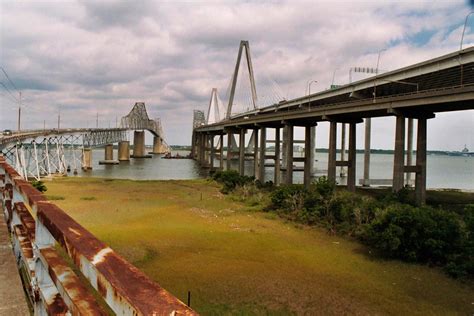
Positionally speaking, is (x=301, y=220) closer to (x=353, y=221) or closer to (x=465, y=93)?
(x=353, y=221)

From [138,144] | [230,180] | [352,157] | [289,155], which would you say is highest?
[138,144]

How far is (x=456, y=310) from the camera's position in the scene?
12516 millimetres

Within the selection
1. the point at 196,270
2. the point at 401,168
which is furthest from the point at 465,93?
the point at 196,270

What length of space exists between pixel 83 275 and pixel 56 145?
73.6m

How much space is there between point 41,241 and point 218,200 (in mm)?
32203

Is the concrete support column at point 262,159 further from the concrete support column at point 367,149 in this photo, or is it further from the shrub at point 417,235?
the shrub at point 417,235

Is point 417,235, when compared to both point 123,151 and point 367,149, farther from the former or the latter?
point 123,151

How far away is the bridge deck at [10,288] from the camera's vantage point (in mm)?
3257

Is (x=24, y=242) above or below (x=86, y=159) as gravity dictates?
above

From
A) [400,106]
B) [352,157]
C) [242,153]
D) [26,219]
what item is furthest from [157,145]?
[26,219]

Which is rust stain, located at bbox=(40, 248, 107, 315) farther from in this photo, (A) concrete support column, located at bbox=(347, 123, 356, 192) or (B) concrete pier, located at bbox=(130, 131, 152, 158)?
(B) concrete pier, located at bbox=(130, 131, 152, 158)

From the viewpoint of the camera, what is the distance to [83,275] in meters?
2.20

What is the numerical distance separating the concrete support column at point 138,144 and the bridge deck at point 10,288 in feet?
475

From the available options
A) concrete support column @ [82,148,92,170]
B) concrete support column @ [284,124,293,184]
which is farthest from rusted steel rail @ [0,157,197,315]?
concrete support column @ [82,148,92,170]
